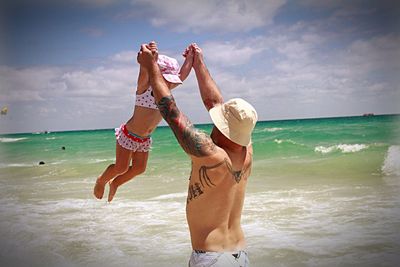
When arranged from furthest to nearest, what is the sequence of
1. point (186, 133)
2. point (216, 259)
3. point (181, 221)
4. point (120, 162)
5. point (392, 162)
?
point (392, 162)
point (181, 221)
point (120, 162)
point (216, 259)
point (186, 133)

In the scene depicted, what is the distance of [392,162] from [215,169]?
35.5ft

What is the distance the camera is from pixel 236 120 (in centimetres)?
243

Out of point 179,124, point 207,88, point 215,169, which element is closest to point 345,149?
point 207,88

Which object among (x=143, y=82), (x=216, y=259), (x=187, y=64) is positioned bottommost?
(x=216, y=259)

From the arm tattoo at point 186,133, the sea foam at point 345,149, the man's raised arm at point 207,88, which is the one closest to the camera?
the arm tattoo at point 186,133

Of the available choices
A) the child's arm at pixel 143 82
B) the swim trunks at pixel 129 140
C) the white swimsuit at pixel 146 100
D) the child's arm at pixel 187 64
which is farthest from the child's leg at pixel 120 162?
the child's arm at pixel 187 64

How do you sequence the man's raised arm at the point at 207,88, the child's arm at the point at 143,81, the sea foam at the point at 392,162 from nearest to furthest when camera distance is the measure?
1. the man's raised arm at the point at 207,88
2. the child's arm at the point at 143,81
3. the sea foam at the point at 392,162

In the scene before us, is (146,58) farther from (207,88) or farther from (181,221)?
(181,221)

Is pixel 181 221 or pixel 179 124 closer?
pixel 179 124

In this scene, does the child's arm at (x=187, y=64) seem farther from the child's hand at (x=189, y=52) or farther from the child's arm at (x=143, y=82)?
the child's arm at (x=143, y=82)

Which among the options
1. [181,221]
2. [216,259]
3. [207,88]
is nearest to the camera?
[216,259]

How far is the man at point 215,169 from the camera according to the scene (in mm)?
2420

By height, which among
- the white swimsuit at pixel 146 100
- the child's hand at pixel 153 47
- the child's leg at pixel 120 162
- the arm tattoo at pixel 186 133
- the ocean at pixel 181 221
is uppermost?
the child's hand at pixel 153 47

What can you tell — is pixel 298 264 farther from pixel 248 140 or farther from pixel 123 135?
pixel 248 140
